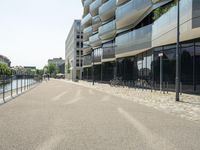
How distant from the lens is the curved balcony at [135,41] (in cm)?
3500

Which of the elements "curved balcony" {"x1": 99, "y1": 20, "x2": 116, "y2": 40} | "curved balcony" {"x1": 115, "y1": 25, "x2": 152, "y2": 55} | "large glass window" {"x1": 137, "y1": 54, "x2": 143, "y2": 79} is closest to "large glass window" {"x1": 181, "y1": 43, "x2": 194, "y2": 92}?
"curved balcony" {"x1": 115, "y1": 25, "x2": 152, "y2": 55}

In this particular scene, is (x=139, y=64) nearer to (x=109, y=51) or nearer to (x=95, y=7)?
(x=109, y=51)

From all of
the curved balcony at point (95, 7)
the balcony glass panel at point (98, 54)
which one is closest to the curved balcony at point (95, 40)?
the balcony glass panel at point (98, 54)

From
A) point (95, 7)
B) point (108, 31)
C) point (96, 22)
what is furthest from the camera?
point (96, 22)

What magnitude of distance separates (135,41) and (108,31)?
1711 centimetres

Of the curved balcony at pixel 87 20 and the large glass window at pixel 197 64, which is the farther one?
the curved balcony at pixel 87 20

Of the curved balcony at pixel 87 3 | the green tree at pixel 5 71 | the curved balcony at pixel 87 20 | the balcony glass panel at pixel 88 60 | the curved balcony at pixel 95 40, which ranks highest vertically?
the curved balcony at pixel 87 3

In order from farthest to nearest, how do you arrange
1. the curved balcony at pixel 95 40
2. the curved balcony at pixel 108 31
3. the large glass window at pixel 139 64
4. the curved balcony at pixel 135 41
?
the curved balcony at pixel 95 40 < the curved balcony at pixel 108 31 < the large glass window at pixel 139 64 < the curved balcony at pixel 135 41

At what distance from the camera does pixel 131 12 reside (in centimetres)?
3959

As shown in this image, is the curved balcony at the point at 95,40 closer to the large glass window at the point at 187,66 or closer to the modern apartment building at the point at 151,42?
the modern apartment building at the point at 151,42

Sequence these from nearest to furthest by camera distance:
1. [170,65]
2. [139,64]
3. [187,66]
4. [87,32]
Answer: [187,66] < [170,65] < [139,64] < [87,32]

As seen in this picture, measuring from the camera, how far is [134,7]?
1511 inches

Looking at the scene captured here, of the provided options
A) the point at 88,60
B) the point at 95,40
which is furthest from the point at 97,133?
the point at 88,60

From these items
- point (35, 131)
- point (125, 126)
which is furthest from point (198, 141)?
point (35, 131)
